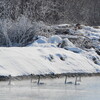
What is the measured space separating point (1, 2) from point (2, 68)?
64.1ft

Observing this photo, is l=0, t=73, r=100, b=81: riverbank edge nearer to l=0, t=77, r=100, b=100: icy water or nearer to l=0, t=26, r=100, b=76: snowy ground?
l=0, t=26, r=100, b=76: snowy ground

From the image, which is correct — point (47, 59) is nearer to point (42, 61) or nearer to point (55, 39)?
point (42, 61)

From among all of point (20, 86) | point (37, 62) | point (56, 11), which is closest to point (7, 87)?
point (20, 86)

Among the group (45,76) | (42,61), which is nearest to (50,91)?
(45,76)

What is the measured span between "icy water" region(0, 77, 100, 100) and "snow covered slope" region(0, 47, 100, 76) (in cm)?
138

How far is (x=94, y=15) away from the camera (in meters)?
68.4

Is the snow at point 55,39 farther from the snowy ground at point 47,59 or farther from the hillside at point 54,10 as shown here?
the hillside at point 54,10

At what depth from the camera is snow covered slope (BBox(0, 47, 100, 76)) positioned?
101 ft

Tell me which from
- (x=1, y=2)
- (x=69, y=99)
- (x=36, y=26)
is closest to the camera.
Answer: (x=69, y=99)

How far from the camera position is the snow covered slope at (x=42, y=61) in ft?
101

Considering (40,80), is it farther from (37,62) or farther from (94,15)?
(94,15)

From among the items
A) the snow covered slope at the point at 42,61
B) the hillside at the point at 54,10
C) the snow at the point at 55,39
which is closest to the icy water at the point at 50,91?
the snow covered slope at the point at 42,61

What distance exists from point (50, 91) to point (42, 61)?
863 centimetres

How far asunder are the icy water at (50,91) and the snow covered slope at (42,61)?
1382 millimetres
